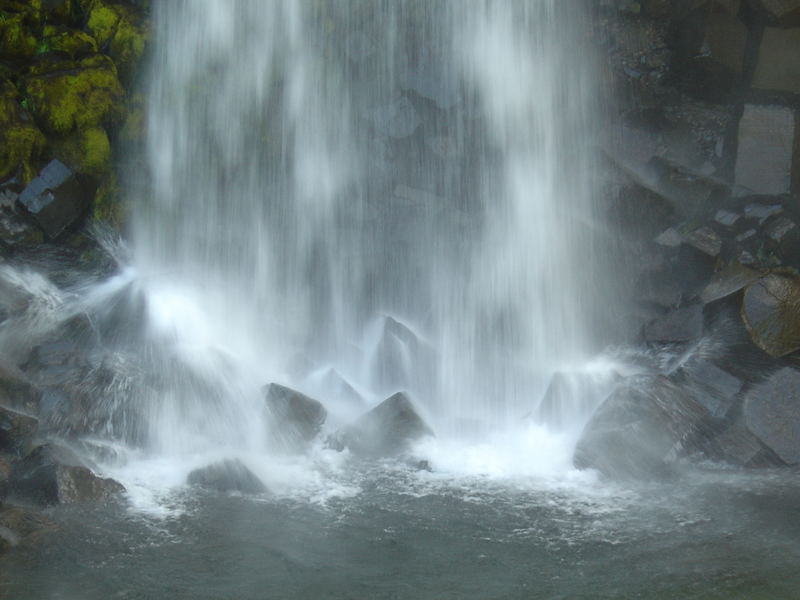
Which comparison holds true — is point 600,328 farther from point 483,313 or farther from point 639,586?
point 639,586

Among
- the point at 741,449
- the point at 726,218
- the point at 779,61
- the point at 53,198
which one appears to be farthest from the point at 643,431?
the point at 53,198

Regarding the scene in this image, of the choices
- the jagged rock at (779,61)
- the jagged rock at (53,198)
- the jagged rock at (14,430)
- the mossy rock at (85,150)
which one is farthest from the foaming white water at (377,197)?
the jagged rock at (14,430)

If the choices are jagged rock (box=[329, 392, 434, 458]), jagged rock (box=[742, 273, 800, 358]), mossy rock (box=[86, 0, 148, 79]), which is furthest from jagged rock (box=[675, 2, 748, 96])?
mossy rock (box=[86, 0, 148, 79])

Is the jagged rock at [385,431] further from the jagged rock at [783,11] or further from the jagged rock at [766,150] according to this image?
the jagged rock at [783,11]

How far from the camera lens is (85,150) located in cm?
1240

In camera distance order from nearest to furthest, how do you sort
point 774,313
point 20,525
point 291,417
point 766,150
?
point 20,525
point 291,417
point 774,313
point 766,150

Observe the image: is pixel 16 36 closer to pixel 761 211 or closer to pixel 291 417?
pixel 291 417

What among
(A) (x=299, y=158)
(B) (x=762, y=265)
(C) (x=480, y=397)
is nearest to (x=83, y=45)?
(A) (x=299, y=158)

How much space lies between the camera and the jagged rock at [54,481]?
818cm

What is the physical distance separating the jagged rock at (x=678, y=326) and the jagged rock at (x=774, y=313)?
750 millimetres

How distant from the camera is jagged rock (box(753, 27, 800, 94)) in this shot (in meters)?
13.0

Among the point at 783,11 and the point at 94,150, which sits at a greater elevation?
the point at 783,11

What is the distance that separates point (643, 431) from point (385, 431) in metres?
2.94

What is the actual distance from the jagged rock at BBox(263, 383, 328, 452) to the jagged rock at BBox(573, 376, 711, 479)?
3093 mm
